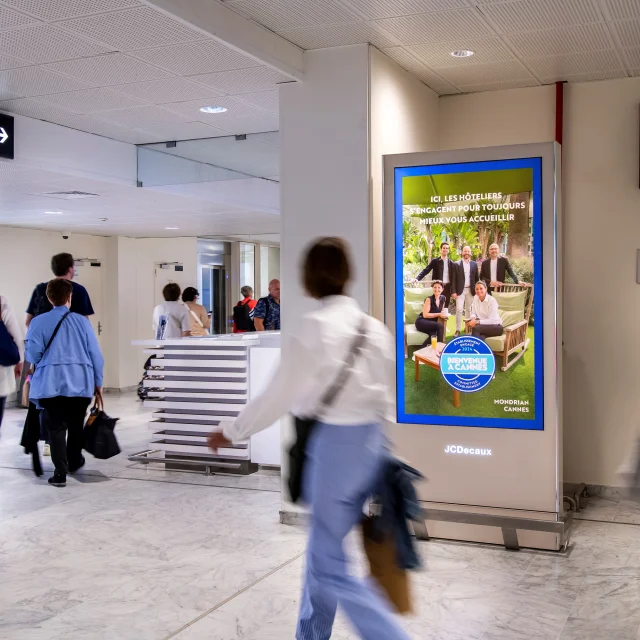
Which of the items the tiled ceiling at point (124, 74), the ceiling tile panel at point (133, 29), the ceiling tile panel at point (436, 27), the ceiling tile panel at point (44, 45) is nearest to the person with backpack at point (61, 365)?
the tiled ceiling at point (124, 74)

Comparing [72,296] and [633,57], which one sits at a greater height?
[633,57]

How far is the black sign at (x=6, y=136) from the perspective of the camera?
632 centimetres

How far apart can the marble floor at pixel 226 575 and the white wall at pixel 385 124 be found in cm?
164

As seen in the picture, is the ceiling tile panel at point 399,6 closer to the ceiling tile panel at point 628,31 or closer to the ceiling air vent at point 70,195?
the ceiling tile panel at point 628,31

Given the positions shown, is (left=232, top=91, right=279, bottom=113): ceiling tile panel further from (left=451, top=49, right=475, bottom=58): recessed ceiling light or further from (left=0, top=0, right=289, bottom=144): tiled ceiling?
(left=451, top=49, right=475, bottom=58): recessed ceiling light

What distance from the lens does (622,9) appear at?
4559 mm

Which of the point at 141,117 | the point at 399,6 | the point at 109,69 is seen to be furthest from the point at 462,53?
the point at 141,117

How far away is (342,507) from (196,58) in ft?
10.3

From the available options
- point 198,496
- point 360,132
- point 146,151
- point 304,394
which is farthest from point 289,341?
point 146,151

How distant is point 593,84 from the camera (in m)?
6.09

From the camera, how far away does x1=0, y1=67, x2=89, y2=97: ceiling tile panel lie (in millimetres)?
5355

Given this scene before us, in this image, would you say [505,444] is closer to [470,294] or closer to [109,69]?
[470,294]

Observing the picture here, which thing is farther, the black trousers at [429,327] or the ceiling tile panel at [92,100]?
the ceiling tile panel at [92,100]

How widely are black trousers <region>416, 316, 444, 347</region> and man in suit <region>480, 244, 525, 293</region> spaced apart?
0.36 metres
